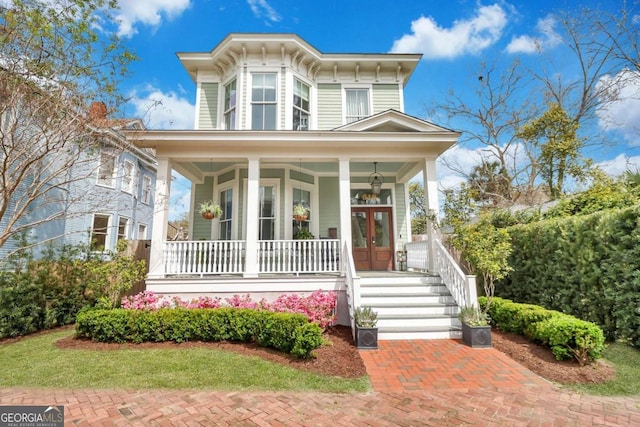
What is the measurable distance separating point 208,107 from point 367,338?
371 inches

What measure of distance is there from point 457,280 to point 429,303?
77 centimetres

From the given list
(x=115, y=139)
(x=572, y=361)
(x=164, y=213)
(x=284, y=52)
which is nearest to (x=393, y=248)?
(x=572, y=361)

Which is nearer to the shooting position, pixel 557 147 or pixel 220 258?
pixel 220 258

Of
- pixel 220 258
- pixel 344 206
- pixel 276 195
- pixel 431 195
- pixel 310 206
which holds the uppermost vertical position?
pixel 276 195

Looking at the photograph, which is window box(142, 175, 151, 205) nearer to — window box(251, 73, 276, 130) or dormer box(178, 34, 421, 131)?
dormer box(178, 34, 421, 131)

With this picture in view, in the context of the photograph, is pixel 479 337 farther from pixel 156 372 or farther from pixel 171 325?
pixel 171 325

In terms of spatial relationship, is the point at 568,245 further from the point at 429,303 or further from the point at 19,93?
the point at 19,93

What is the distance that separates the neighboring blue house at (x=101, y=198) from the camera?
672cm

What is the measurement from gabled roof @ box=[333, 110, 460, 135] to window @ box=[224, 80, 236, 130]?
435 cm

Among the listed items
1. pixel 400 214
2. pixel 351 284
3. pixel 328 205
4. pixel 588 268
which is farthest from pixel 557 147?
pixel 351 284

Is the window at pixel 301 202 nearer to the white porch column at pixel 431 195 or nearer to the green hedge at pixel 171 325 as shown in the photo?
the white porch column at pixel 431 195

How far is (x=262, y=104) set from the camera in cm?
980

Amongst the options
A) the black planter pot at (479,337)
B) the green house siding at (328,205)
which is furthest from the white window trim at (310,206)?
the black planter pot at (479,337)

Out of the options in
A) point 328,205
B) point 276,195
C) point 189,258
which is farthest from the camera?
point 328,205
